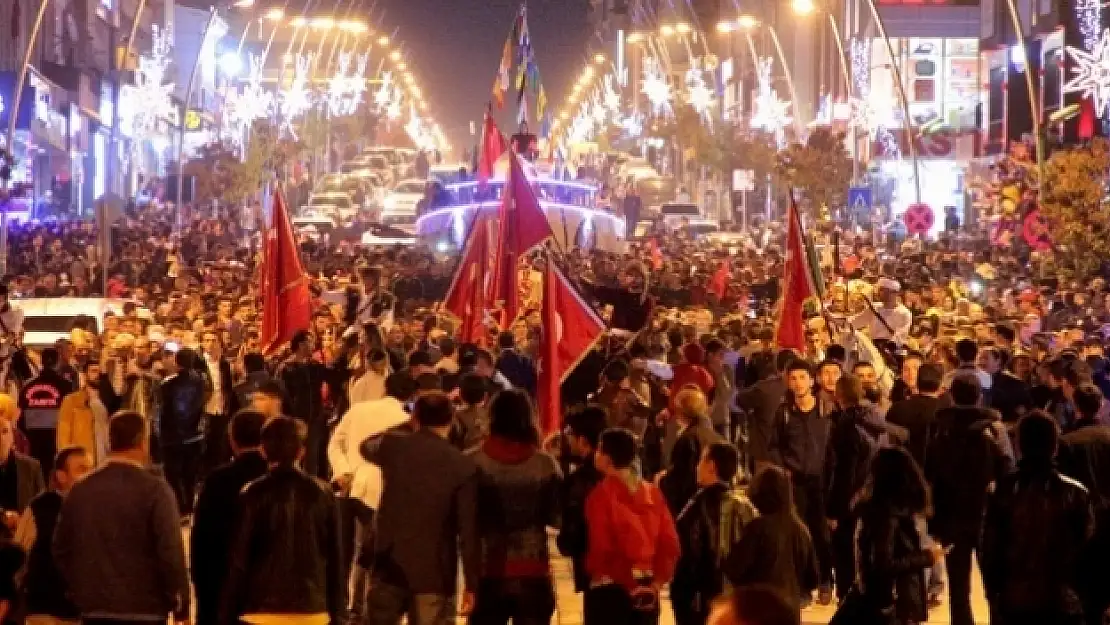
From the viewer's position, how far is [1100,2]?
55062mm

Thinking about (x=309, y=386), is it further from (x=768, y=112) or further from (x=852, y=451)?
(x=768, y=112)

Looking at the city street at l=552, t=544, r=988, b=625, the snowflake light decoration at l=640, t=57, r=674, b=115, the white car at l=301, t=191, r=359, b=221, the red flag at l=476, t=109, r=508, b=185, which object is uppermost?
the snowflake light decoration at l=640, t=57, r=674, b=115

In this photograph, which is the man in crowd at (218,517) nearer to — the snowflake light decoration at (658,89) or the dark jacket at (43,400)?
the dark jacket at (43,400)

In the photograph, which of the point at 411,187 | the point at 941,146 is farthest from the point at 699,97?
the point at 411,187

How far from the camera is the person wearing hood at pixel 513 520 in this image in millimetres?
9516

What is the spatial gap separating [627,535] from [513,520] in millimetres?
475

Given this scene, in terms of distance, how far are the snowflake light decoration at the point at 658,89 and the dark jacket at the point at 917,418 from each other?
345ft

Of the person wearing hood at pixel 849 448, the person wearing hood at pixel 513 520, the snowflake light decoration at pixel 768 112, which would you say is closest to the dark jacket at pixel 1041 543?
the person wearing hood at pixel 513 520

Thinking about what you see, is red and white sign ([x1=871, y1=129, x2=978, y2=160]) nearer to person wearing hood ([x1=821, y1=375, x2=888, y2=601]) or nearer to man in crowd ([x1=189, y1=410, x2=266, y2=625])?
person wearing hood ([x1=821, y1=375, x2=888, y2=601])

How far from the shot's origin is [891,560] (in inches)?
401

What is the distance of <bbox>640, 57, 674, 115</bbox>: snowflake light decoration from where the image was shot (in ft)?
399

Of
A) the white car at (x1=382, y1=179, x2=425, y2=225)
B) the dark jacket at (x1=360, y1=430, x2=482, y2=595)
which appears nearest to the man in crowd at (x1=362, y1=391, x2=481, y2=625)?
the dark jacket at (x1=360, y1=430, x2=482, y2=595)

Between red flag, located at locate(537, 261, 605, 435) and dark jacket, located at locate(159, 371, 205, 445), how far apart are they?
298 centimetres

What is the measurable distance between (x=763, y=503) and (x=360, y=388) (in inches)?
205
